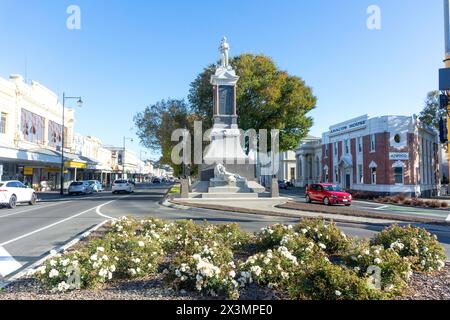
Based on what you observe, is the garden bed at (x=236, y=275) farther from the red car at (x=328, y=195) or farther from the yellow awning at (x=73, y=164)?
the yellow awning at (x=73, y=164)

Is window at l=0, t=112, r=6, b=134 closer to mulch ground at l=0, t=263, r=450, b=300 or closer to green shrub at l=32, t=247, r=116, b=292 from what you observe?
mulch ground at l=0, t=263, r=450, b=300

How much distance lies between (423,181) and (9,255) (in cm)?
4329

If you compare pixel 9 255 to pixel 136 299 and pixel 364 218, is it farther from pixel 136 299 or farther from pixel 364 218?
pixel 364 218

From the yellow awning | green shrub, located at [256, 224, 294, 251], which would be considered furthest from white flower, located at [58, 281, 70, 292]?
the yellow awning

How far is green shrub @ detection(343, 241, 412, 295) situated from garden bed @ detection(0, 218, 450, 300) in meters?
0.01

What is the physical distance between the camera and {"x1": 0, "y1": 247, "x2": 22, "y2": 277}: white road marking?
702 cm

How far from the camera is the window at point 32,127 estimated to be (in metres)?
40.7

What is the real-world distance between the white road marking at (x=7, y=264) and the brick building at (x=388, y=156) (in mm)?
36450

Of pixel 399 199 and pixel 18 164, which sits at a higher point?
pixel 18 164

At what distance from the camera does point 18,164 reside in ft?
134

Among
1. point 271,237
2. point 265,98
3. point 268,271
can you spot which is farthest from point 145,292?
point 265,98

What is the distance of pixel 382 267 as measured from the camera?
18.3ft
